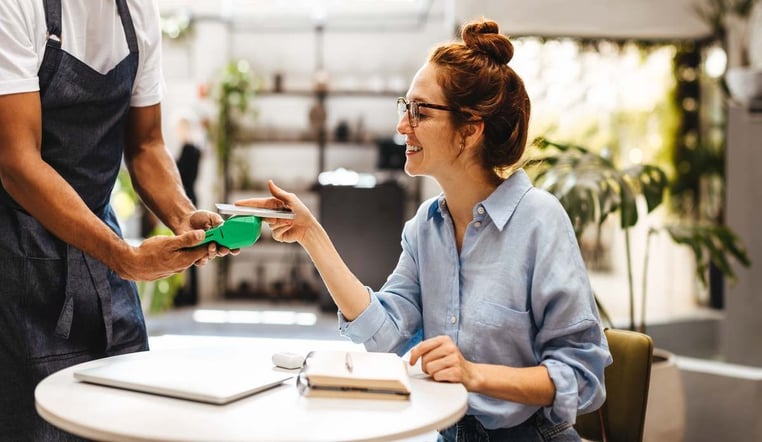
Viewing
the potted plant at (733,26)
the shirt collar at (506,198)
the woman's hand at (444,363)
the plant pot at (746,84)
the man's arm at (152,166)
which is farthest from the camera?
the potted plant at (733,26)

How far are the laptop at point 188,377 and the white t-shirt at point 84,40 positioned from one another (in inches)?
23.7

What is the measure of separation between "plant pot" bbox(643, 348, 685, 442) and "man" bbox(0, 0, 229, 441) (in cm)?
197

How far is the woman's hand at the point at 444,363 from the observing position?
1.36 meters

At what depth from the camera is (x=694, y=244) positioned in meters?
3.05

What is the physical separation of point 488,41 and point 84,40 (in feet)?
2.91

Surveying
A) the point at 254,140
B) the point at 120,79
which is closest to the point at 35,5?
the point at 120,79

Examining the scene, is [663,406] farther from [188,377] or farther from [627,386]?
[188,377]

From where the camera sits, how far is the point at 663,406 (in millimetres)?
2879

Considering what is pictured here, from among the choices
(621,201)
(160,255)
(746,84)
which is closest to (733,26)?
(746,84)

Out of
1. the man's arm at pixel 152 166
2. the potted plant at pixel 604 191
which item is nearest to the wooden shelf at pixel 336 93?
the potted plant at pixel 604 191

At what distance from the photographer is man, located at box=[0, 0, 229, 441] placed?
4.98 ft

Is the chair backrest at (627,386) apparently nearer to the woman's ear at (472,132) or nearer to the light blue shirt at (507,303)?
the light blue shirt at (507,303)

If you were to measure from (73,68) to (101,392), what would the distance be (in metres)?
0.74

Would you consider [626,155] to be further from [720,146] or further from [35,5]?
[35,5]
